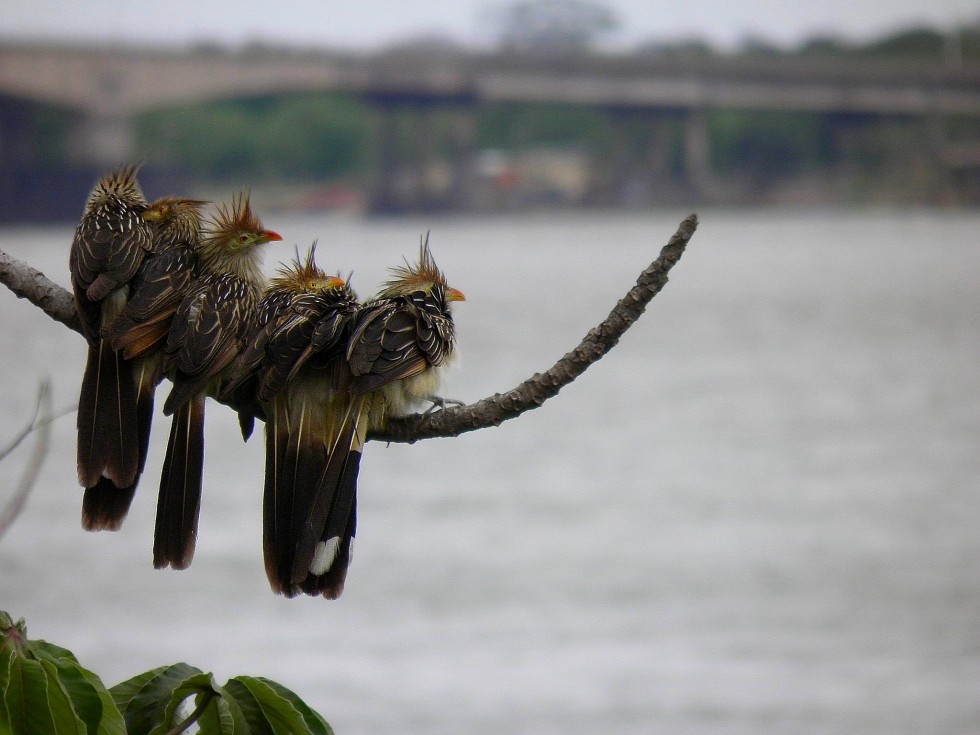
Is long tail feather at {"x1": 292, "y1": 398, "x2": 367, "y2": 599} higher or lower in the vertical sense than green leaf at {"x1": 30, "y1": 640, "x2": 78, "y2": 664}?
higher

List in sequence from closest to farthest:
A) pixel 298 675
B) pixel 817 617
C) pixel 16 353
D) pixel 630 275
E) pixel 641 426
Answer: pixel 298 675, pixel 817 617, pixel 641 426, pixel 16 353, pixel 630 275

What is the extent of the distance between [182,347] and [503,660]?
35.4 feet

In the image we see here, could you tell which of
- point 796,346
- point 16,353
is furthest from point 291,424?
point 796,346

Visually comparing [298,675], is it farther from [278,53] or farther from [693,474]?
[278,53]

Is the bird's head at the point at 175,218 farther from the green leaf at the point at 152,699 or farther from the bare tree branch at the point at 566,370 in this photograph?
the green leaf at the point at 152,699

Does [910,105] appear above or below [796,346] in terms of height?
above

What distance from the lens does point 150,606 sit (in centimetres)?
1652

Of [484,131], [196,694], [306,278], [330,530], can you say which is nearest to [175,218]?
[306,278]

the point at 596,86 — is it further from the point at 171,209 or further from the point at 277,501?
the point at 277,501

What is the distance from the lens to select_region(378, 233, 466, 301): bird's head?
4473 mm

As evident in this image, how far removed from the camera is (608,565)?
17.5 m

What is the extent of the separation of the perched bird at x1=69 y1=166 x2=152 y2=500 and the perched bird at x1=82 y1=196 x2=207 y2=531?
25mm

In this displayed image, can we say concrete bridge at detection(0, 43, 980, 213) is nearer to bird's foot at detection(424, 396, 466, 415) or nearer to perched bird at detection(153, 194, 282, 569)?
perched bird at detection(153, 194, 282, 569)

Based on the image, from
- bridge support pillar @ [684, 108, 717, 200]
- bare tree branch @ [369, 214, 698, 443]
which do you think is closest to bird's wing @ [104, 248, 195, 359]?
bare tree branch @ [369, 214, 698, 443]
